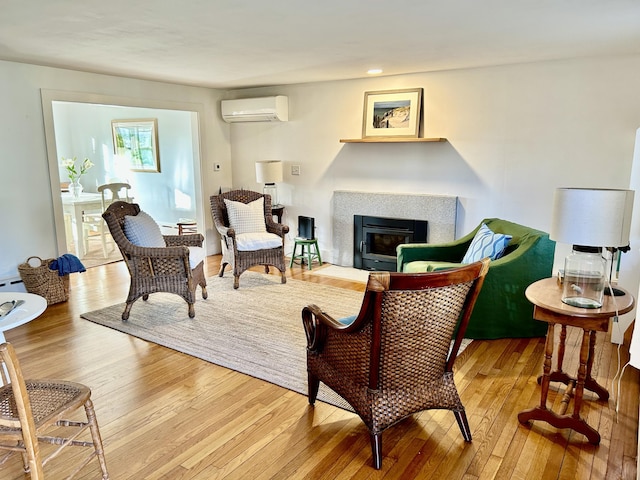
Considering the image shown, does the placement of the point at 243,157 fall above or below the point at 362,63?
below

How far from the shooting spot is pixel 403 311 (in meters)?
1.95

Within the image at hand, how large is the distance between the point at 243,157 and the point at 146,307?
9.70 ft

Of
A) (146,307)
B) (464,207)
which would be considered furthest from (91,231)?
(464,207)

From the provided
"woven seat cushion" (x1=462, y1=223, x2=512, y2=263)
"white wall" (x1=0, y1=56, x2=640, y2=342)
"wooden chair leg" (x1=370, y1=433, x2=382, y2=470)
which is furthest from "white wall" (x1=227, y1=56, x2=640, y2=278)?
"wooden chair leg" (x1=370, y1=433, x2=382, y2=470)

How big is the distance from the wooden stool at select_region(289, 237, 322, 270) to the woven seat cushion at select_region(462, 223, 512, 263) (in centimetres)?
236

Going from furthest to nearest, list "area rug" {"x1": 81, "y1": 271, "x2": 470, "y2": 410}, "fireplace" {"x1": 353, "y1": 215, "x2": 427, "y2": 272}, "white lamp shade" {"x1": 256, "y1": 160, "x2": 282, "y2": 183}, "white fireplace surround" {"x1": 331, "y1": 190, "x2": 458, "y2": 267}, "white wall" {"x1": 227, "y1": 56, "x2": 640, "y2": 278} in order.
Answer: "white lamp shade" {"x1": 256, "y1": 160, "x2": 282, "y2": 183}
"fireplace" {"x1": 353, "y1": 215, "x2": 427, "y2": 272}
"white fireplace surround" {"x1": 331, "y1": 190, "x2": 458, "y2": 267}
"white wall" {"x1": 227, "y1": 56, "x2": 640, "y2": 278}
"area rug" {"x1": 81, "y1": 271, "x2": 470, "y2": 410}

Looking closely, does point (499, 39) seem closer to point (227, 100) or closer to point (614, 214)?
point (614, 214)

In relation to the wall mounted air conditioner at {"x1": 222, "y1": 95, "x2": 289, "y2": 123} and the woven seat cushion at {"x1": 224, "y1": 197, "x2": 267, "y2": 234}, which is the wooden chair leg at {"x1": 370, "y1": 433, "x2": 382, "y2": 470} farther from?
the wall mounted air conditioner at {"x1": 222, "y1": 95, "x2": 289, "y2": 123}

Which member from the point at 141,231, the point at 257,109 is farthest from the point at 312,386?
the point at 257,109

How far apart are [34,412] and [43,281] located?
290 centimetres

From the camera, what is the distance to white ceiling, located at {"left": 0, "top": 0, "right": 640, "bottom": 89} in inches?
101

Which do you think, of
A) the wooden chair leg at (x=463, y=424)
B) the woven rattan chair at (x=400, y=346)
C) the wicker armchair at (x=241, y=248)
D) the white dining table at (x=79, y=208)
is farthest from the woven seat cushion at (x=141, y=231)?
the wooden chair leg at (x=463, y=424)

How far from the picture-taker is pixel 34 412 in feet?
5.90

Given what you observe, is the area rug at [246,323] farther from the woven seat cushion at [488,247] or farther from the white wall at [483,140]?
the white wall at [483,140]
